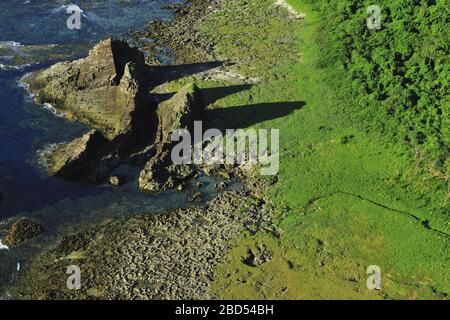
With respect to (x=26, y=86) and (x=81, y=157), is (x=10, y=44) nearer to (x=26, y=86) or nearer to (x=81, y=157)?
(x=26, y=86)

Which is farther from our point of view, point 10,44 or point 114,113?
point 10,44

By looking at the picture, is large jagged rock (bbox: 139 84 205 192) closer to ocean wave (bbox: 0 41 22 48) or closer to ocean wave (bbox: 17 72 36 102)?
ocean wave (bbox: 17 72 36 102)

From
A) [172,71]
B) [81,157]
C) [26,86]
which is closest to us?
[81,157]

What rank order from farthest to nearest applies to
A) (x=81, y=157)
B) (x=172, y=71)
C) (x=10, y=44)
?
1. (x=10, y=44)
2. (x=172, y=71)
3. (x=81, y=157)

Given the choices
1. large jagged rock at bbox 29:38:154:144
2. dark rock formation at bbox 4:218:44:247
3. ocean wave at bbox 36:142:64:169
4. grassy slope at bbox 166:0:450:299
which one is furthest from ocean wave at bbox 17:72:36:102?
dark rock formation at bbox 4:218:44:247

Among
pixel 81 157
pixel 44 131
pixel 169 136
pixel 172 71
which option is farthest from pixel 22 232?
pixel 172 71

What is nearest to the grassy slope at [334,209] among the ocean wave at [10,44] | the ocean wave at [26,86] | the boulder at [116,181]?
the boulder at [116,181]

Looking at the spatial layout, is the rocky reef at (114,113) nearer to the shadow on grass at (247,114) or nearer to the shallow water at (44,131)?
the shallow water at (44,131)
